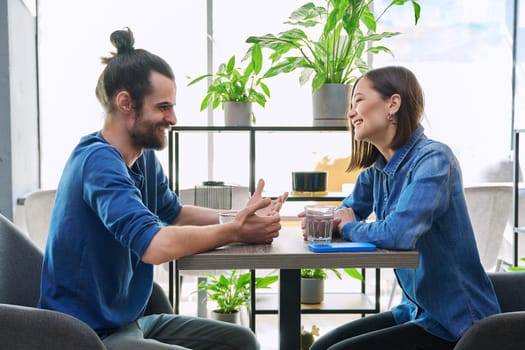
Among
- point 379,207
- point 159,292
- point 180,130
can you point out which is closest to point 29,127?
point 180,130

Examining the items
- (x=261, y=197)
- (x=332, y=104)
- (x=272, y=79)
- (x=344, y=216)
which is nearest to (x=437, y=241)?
(x=344, y=216)

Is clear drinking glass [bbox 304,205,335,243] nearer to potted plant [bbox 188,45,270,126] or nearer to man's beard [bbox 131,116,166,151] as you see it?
man's beard [bbox 131,116,166,151]

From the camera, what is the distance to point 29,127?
148 inches

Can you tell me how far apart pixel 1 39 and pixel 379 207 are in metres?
2.42

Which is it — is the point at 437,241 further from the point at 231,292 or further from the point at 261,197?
the point at 231,292

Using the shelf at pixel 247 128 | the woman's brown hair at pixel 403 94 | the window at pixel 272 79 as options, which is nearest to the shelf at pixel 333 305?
the shelf at pixel 247 128

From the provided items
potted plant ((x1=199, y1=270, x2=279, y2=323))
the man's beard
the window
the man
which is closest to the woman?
the man

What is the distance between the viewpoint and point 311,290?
2.77 m

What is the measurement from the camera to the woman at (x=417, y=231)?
143 cm

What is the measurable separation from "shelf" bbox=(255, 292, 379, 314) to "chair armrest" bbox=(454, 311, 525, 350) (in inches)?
57.3

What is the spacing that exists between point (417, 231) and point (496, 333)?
11.7 inches

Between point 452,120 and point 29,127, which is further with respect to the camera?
point 452,120

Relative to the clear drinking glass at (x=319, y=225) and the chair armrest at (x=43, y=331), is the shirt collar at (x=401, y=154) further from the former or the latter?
the chair armrest at (x=43, y=331)

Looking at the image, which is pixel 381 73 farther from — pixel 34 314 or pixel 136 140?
pixel 34 314
